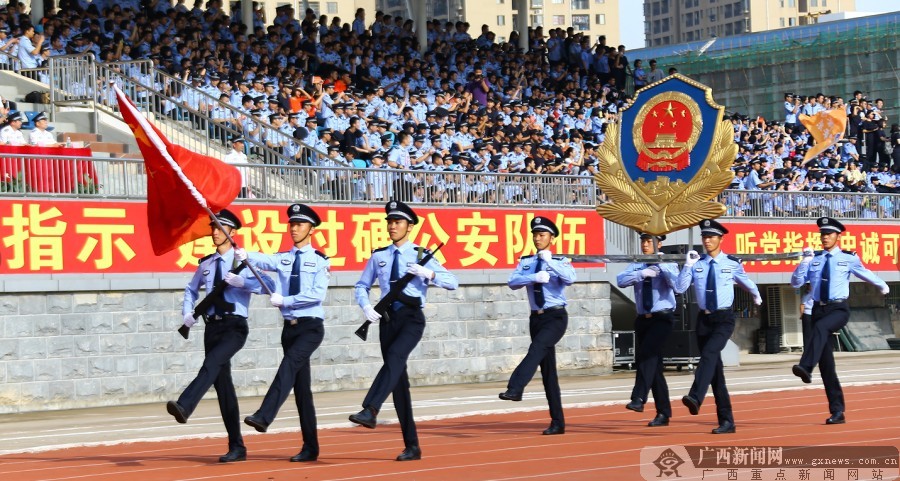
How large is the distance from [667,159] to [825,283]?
4.16m

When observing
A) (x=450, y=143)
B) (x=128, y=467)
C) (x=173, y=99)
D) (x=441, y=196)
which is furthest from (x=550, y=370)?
(x=450, y=143)

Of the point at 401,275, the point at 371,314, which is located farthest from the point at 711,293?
the point at 371,314

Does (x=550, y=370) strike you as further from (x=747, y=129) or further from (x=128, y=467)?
(x=747, y=129)

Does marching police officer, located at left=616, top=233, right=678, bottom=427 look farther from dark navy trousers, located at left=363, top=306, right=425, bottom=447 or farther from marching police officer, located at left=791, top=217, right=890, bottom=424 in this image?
dark navy trousers, located at left=363, top=306, right=425, bottom=447

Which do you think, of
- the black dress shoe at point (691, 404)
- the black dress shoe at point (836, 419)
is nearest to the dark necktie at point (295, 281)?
the black dress shoe at point (691, 404)

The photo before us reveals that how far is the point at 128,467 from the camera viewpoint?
12297 mm

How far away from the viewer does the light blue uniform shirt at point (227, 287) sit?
1236 cm

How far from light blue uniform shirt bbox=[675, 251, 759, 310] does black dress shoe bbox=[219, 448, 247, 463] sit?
15.4 ft

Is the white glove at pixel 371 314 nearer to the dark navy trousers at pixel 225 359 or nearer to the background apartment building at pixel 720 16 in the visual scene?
the dark navy trousers at pixel 225 359

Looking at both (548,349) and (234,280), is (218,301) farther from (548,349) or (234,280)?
(548,349)

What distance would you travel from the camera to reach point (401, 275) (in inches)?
481

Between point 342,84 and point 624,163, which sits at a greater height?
point 342,84

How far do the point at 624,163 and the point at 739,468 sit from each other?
27.1ft

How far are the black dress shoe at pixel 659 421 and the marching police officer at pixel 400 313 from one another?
3.41 metres
